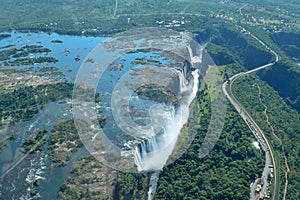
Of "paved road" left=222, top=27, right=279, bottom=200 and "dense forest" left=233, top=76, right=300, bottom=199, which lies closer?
"paved road" left=222, top=27, right=279, bottom=200

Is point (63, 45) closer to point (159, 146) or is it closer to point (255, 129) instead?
point (159, 146)

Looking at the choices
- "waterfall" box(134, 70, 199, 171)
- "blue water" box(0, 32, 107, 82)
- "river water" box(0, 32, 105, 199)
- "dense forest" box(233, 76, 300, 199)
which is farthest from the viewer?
"blue water" box(0, 32, 107, 82)

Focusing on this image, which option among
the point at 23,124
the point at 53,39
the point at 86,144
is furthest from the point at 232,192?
the point at 53,39

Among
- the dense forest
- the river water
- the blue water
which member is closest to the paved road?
the dense forest

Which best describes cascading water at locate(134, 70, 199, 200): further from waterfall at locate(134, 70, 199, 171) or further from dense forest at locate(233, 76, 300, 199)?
dense forest at locate(233, 76, 300, 199)

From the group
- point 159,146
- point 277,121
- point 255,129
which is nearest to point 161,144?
point 159,146

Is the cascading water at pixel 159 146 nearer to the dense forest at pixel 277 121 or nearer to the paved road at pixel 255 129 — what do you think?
the paved road at pixel 255 129

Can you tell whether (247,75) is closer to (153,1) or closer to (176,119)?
(176,119)

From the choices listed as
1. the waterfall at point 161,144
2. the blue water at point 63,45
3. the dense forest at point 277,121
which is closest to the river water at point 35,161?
the blue water at point 63,45
